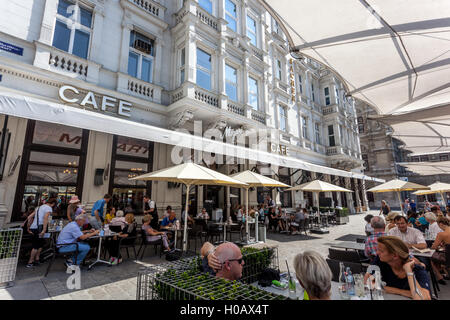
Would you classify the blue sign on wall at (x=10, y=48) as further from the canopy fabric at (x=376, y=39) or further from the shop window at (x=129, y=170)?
the canopy fabric at (x=376, y=39)

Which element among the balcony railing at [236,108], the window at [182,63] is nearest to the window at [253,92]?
the balcony railing at [236,108]

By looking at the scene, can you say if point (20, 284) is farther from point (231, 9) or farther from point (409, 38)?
point (231, 9)

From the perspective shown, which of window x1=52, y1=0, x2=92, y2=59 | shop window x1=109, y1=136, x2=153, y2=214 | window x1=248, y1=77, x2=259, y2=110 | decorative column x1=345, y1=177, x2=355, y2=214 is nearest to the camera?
window x1=52, y1=0, x2=92, y2=59

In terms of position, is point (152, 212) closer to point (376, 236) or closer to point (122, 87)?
point (122, 87)

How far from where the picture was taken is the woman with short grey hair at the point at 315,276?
→ 73.4 inches

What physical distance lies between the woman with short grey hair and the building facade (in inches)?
209

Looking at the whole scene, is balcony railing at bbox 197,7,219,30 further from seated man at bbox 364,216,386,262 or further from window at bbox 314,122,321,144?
window at bbox 314,122,321,144

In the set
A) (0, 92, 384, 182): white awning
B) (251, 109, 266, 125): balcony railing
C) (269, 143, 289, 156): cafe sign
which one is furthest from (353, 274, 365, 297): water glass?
(269, 143, 289, 156): cafe sign

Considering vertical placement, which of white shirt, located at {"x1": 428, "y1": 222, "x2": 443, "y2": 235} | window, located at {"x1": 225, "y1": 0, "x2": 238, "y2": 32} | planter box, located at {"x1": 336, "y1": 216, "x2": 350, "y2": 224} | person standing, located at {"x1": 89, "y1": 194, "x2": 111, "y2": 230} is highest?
window, located at {"x1": 225, "y1": 0, "x2": 238, "y2": 32}

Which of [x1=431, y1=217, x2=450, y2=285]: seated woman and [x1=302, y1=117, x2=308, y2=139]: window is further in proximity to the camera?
[x1=302, y1=117, x2=308, y2=139]: window

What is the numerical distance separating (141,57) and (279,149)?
9.87 meters

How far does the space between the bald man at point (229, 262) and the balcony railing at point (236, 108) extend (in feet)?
29.9

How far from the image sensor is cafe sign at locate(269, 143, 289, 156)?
1436 centimetres
